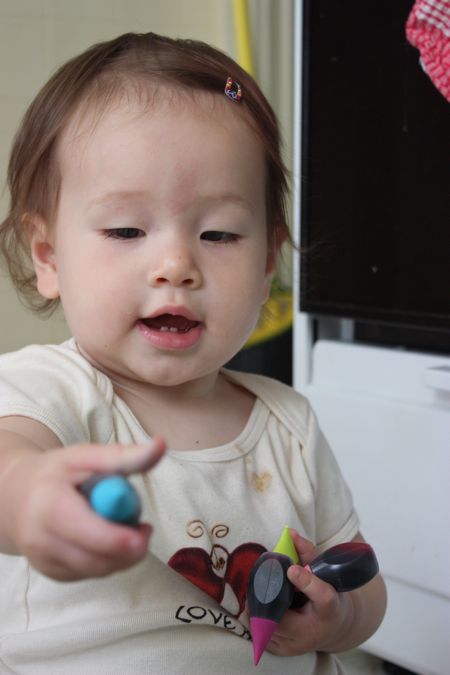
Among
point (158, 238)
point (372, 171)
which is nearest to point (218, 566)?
point (158, 238)

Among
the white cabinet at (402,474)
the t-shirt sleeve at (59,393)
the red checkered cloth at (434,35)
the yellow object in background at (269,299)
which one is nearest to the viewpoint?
the t-shirt sleeve at (59,393)

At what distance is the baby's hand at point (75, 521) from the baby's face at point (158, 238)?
28cm

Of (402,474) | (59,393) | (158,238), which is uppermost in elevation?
(158,238)

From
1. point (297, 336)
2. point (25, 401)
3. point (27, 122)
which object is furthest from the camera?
point (297, 336)

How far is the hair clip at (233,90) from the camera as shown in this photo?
781mm

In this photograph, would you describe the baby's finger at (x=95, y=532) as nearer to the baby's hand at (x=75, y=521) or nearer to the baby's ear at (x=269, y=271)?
the baby's hand at (x=75, y=521)

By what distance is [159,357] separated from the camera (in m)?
0.74

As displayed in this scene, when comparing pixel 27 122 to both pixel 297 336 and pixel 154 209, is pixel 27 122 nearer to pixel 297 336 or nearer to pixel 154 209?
pixel 154 209

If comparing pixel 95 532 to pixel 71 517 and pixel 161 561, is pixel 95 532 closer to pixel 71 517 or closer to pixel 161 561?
pixel 71 517

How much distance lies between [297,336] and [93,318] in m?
0.68

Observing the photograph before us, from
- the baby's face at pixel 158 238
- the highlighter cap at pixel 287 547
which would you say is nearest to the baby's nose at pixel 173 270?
the baby's face at pixel 158 238

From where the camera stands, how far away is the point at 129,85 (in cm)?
75

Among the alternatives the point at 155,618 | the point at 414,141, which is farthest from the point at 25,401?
the point at 414,141

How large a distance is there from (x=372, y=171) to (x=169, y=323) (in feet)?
2.01
